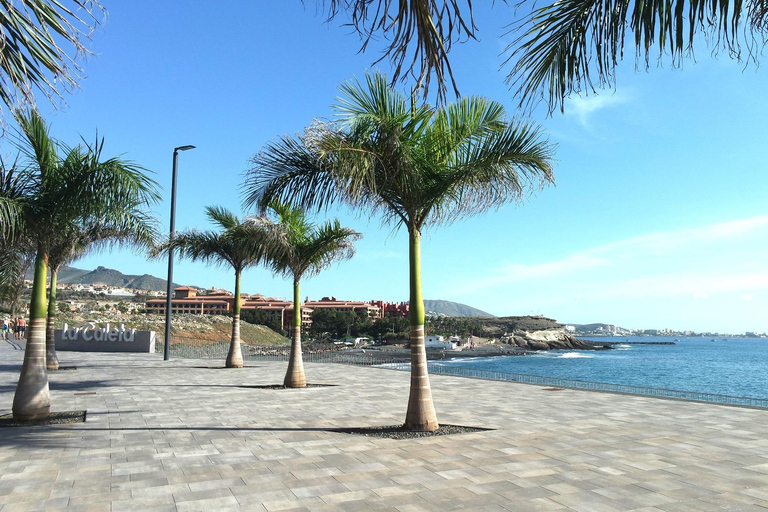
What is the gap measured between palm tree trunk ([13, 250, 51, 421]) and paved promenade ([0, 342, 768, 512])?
2.46 feet

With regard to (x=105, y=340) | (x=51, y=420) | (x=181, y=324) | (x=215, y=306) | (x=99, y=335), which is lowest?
(x=51, y=420)

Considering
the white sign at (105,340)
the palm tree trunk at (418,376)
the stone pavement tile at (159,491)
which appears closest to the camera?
the stone pavement tile at (159,491)

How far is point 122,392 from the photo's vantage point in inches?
581

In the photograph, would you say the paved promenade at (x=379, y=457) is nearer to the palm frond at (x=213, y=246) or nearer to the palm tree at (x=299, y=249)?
the palm tree at (x=299, y=249)

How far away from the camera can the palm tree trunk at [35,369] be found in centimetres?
1013

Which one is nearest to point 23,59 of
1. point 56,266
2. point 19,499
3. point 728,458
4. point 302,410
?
point 19,499

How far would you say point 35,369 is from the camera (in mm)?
10266

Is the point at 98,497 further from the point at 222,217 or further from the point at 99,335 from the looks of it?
the point at 99,335

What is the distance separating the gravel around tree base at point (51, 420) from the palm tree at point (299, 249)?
6.07 meters

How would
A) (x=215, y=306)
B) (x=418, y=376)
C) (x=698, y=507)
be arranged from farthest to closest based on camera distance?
1. (x=215, y=306)
2. (x=418, y=376)
3. (x=698, y=507)

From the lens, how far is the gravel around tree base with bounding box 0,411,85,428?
9.99m

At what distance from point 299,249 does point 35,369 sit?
24.0ft

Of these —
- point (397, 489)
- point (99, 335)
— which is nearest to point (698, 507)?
point (397, 489)

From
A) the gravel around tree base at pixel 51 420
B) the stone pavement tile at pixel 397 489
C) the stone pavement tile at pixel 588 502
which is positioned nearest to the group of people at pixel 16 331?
the gravel around tree base at pixel 51 420
